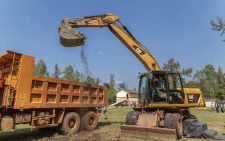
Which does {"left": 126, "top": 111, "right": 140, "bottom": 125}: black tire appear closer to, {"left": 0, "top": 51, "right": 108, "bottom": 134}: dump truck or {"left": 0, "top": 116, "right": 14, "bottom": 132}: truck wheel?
{"left": 0, "top": 51, "right": 108, "bottom": 134}: dump truck

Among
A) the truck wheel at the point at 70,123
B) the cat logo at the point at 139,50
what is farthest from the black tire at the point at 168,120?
the truck wheel at the point at 70,123

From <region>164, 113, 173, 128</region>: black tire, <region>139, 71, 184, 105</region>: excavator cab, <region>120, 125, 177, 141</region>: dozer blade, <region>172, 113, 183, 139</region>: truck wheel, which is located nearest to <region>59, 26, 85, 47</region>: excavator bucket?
<region>139, 71, 184, 105</region>: excavator cab

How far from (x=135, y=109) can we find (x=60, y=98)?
354 cm

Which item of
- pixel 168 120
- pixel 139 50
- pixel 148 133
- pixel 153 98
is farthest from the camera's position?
pixel 139 50

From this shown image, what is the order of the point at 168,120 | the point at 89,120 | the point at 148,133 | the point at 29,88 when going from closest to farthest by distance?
the point at 29,88 → the point at 148,133 → the point at 168,120 → the point at 89,120

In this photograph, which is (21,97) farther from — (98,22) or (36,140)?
(98,22)

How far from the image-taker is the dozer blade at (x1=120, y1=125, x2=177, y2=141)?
437 inches

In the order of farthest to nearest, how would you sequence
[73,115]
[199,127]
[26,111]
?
[73,115] → [199,127] → [26,111]

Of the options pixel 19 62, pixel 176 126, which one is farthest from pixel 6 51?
pixel 176 126

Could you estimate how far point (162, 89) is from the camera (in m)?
12.8

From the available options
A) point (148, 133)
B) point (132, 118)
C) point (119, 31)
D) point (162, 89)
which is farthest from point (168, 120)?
point (119, 31)

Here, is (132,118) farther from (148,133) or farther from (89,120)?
(89,120)

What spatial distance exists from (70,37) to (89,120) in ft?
15.4

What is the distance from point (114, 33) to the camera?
14.8 meters
